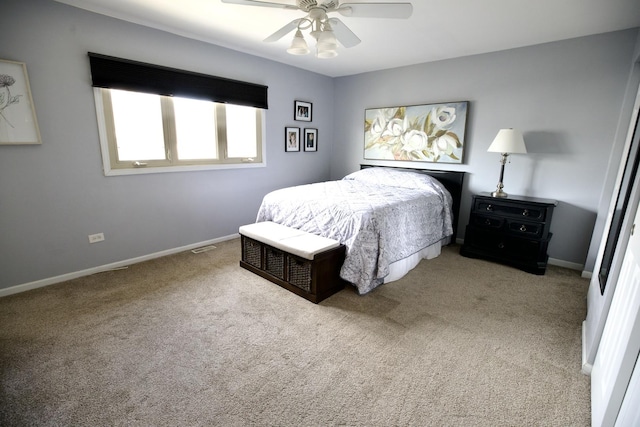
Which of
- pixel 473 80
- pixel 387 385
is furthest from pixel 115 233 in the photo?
pixel 473 80

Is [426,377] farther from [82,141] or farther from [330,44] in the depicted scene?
[82,141]

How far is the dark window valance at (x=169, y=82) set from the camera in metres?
2.76

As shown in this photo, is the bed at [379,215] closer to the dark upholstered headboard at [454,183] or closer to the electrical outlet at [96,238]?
the dark upholstered headboard at [454,183]

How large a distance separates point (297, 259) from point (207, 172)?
1.89 m

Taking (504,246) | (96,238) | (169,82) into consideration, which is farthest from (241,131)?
(504,246)

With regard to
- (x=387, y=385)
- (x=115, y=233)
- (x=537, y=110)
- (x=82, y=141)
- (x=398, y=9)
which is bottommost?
(x=387, y=385)

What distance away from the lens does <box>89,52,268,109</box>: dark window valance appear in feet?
9.06

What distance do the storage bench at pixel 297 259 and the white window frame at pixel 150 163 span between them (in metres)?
1.17

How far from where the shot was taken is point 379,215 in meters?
2.67

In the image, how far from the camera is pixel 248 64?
3.86 meters

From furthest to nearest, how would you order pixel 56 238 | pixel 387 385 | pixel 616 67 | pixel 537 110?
1. pixel 537 110
2. pixel 616 67
3. pixel 56 238
4. pixel 387 385

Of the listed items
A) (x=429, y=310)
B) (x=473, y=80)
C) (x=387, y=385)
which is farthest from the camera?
(x=473, y=80)

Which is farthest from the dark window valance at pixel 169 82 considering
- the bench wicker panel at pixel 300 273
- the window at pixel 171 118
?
the bench wicker panel at pixel 300 273

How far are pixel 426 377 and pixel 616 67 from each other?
3.53 meters
